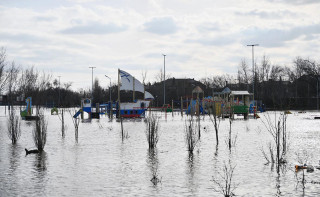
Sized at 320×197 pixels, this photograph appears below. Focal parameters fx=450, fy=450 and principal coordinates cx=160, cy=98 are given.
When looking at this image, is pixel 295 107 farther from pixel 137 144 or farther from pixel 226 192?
pixel 226 192

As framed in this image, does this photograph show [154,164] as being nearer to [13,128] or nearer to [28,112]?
[13,128]

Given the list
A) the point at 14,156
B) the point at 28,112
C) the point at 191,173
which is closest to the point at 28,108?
the point at 28,112

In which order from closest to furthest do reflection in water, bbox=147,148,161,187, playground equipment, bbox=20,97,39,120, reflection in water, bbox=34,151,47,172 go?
reflection in water, bbox=147,148,161,187
reflection in water, bbox=34,151,47,172
playground equipment, bbox=20,97,39,120

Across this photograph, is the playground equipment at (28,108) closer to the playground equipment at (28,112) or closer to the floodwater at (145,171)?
the playground equipment at (28,112)

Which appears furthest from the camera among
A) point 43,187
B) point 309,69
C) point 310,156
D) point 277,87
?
point 277,87

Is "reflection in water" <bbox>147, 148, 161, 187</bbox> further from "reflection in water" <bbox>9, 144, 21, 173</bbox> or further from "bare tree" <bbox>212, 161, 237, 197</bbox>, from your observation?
"reflection in water" <bbox>9, 144, 21, 173</bbox>

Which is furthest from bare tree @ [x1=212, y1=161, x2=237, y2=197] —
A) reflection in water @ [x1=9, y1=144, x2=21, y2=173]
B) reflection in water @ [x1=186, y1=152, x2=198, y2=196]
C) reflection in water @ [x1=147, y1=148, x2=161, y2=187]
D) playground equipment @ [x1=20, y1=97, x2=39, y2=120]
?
playground equipment @ [x1=20, y1=97, x2=39, y2=120]

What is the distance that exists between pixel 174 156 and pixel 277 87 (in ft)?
276

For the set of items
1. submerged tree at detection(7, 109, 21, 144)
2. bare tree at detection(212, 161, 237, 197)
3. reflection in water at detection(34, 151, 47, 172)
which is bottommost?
bare tree at detection(212, 161, 237, 197)

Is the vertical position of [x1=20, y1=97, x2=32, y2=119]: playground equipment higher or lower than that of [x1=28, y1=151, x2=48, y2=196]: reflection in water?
higher

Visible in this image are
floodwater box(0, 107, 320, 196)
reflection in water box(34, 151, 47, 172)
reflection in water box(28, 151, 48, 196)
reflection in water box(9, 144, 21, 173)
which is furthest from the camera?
reflection in water box(9, 144, 21, 173)

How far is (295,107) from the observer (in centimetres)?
7625

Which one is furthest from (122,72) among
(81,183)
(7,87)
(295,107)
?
(295,107)

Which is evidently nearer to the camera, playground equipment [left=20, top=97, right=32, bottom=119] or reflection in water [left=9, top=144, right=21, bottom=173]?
reflection in water [left=9, top=144, right=21, bottom=173]
